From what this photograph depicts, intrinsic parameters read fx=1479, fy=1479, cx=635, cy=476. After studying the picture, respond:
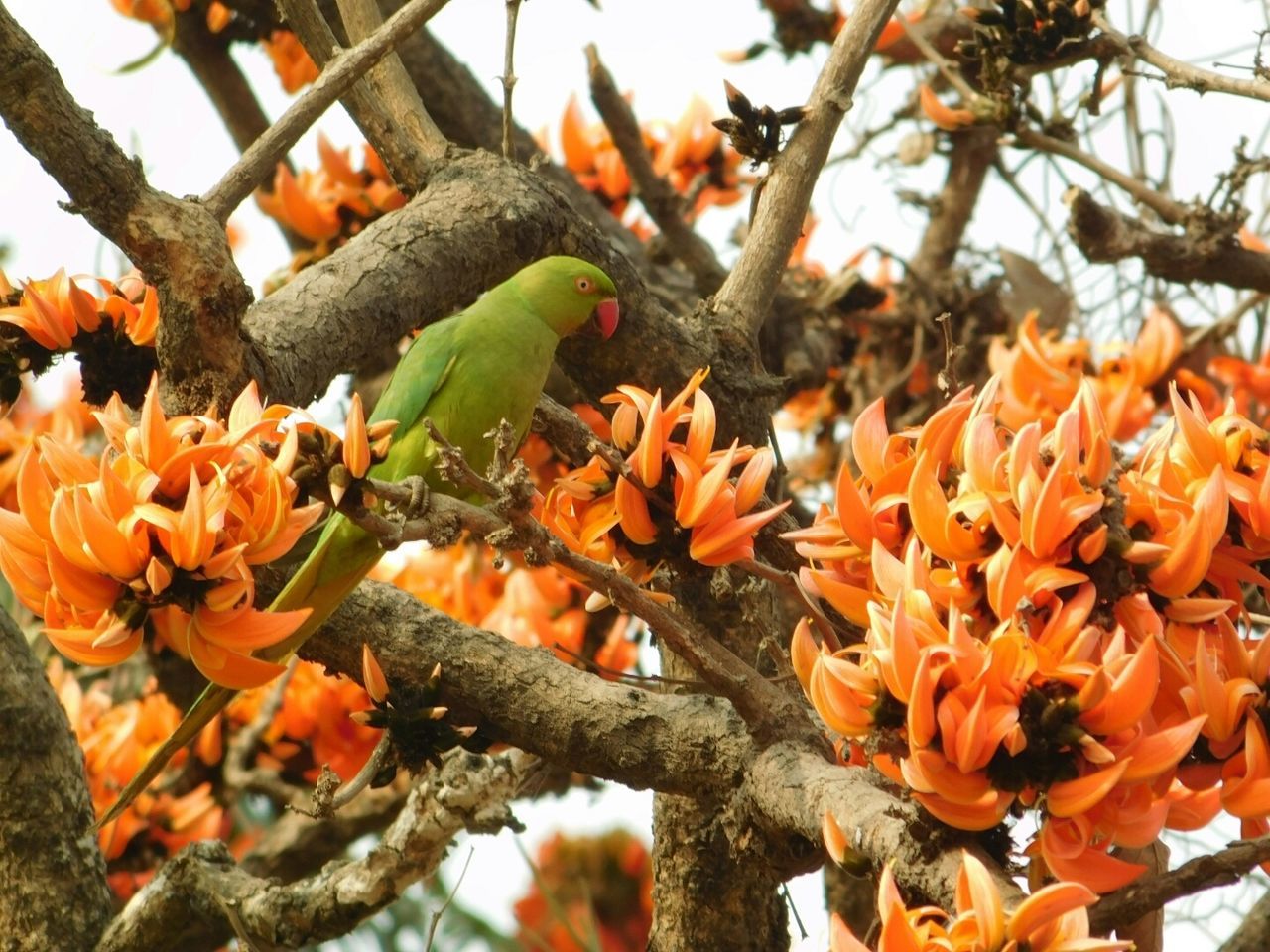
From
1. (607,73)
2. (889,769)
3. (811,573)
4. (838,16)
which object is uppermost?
(838,16)

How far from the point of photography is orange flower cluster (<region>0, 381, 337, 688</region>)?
4.23 ft

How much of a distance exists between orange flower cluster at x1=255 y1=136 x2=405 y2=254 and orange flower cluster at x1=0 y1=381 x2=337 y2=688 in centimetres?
224

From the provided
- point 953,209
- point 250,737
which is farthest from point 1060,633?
point 953,209

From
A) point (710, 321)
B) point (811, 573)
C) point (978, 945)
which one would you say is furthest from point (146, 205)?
point (978, 945)

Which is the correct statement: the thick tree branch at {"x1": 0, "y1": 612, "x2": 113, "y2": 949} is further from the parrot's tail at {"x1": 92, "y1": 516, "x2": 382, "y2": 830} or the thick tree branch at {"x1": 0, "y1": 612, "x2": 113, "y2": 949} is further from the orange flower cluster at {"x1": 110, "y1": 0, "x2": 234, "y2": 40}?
the orange flower cluster at {"x1": 110, "y1": 0, "x2": 234, "y2": 40}

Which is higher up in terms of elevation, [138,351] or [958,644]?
[138,351]

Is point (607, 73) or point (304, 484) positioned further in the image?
point (607, 73)

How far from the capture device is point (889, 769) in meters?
1.39

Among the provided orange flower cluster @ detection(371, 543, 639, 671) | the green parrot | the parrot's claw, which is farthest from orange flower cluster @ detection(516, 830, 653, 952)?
the parrot's claw

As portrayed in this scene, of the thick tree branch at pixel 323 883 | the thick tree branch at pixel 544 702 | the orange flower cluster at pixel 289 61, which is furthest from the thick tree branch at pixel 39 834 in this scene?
the orange flower cluster at pixel 289 61

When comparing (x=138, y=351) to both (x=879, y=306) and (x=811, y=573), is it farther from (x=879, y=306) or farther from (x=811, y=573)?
(x=879, y=306)

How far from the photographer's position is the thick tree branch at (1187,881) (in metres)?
1.23

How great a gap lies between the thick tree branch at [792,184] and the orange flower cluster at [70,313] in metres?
0.96

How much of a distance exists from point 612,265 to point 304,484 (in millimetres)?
1212
